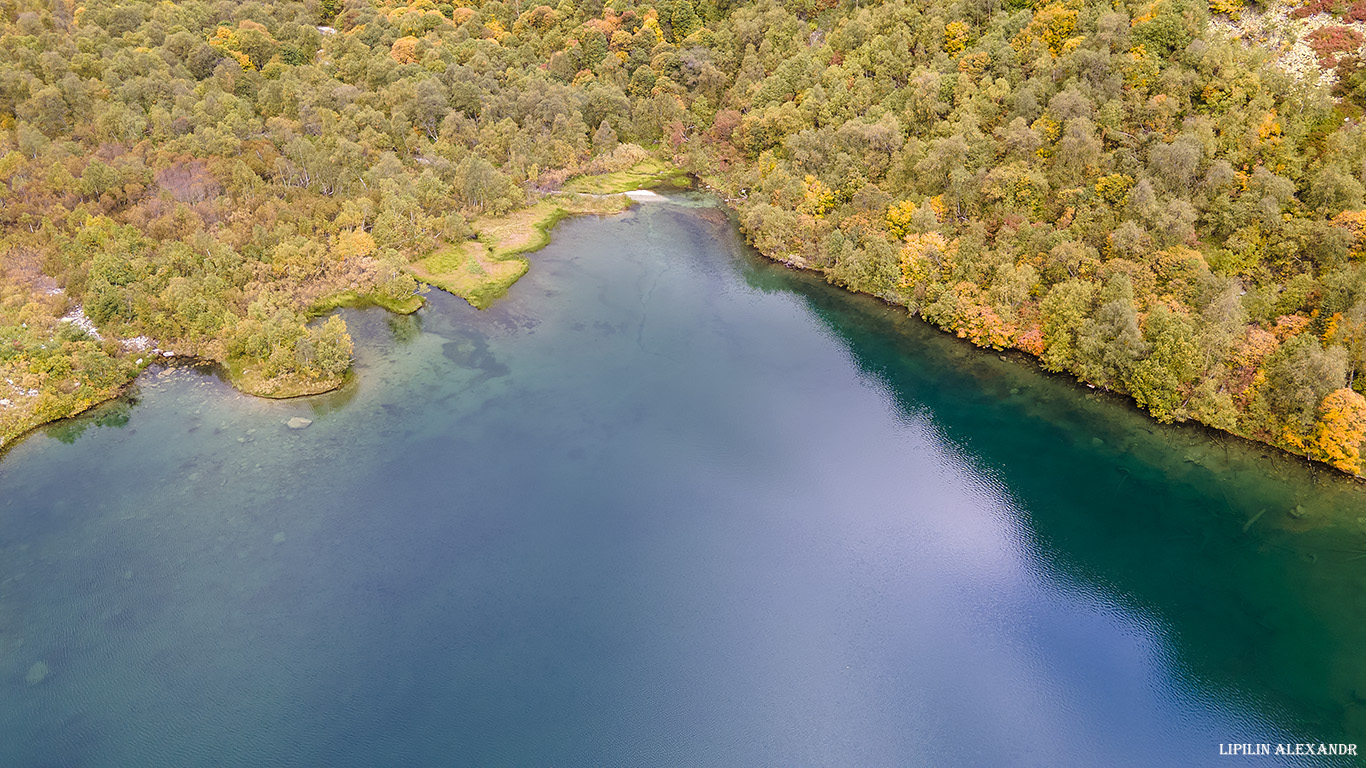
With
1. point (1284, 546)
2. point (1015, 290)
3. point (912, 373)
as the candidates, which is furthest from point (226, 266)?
point (1284, 546)

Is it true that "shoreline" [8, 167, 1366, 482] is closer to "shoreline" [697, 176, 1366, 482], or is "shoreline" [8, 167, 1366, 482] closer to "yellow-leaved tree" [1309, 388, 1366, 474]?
"shoreline" [697, 176, 1366, 482]

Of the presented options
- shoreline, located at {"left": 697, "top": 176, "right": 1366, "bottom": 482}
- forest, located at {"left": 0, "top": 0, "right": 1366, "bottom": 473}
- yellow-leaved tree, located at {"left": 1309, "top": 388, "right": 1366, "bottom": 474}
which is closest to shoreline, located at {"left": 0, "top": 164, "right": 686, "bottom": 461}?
forest, located at {"left": 0, "top": 0, "right": 1366, "bottom": 473}

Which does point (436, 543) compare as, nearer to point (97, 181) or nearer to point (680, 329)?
point (680, 329)

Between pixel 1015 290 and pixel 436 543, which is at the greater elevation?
pixel 1015 290

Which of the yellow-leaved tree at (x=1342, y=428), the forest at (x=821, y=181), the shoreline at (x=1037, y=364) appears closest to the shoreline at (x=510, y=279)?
the shoreline at (x=1037, y=364)

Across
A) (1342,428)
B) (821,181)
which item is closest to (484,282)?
(821,181)

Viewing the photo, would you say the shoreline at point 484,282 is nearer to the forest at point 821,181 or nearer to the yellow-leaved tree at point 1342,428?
the forest at point 821,181

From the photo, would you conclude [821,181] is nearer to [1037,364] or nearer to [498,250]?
[1037,364]

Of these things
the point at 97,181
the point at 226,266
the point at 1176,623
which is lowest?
the point at 1176,623

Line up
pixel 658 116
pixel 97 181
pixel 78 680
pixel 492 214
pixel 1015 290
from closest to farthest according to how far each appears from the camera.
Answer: pixel 78 680 → pixel 1015 290 → pixel 97 181 → pixel 492 214 → pixel 658 116
